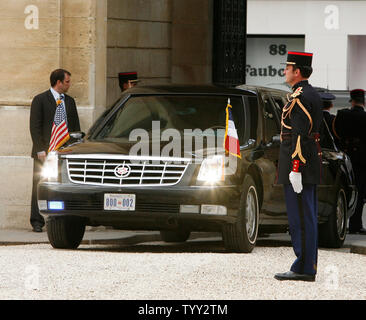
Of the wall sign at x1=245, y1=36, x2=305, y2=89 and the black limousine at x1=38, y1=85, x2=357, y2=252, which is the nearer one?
the black limousine at x1=38, y1=85, x2=357, y2=252

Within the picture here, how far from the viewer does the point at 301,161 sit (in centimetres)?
1072

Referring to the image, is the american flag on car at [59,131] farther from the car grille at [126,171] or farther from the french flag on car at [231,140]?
the french flag on car at [231,140]

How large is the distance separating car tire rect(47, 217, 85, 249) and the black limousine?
0.01 meters

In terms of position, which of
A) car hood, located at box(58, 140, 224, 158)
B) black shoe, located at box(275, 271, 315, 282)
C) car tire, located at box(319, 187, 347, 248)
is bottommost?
car tire, located at box(319, 187, 347, 248)

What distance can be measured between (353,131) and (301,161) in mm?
6634

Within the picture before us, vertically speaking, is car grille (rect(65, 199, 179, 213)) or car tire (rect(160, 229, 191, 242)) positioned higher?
car grille (rect(65, 199, 179, 213))

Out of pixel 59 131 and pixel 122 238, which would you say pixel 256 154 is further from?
pixel 59 131

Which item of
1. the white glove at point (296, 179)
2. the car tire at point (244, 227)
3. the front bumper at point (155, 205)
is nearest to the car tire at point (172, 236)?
the car tire at point (244, 227)

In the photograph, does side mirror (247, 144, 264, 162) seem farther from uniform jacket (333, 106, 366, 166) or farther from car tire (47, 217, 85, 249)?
uniform jacket (333, 106, 366, 166)

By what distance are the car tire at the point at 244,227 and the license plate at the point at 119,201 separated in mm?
951

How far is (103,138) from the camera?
14023 millimetres

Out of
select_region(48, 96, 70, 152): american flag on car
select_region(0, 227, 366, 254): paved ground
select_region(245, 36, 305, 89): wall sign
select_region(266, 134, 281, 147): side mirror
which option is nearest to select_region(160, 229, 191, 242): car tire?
select_region(0, 227, 366, 254): paved ground

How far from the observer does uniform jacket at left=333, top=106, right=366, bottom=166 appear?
1712 cm
